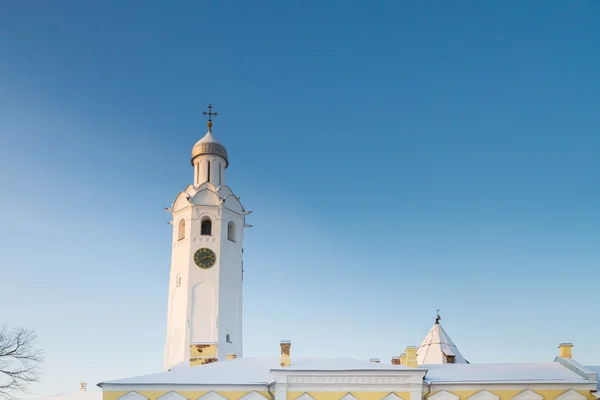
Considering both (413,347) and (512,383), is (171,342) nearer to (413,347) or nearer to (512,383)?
(413,347)

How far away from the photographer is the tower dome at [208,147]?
51.5 meters

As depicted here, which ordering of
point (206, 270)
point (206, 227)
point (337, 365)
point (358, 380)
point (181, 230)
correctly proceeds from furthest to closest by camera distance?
1. point (181, 230)
2. point (206, 227)
3. point (206, 270)
4. point (337, 365)
5. point (358, 380)

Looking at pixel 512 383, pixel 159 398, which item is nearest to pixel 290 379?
pixel 159 398

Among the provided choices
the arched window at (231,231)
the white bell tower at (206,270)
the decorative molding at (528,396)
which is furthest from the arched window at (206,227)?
the decorative molding at (528,396)

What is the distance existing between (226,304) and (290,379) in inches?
694

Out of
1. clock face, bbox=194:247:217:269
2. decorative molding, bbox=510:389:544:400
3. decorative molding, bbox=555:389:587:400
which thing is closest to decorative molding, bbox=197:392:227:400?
decorative molding, bbox=510:389:544:400

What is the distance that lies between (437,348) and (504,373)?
29.5 feet

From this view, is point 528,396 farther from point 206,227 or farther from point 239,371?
point 206,227

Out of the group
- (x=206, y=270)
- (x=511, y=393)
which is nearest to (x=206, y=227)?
(x=206, y=270)

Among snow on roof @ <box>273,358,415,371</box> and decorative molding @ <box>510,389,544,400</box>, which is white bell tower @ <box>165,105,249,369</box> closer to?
snow on roof @ <box>273,358,415,371</box>

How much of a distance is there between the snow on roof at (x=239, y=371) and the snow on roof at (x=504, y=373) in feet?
8.60

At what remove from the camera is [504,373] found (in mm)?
32156

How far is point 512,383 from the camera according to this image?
30891mm

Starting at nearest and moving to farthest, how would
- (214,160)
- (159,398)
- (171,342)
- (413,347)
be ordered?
(159,398) → (413,347) → (171,342) → (214,160)
